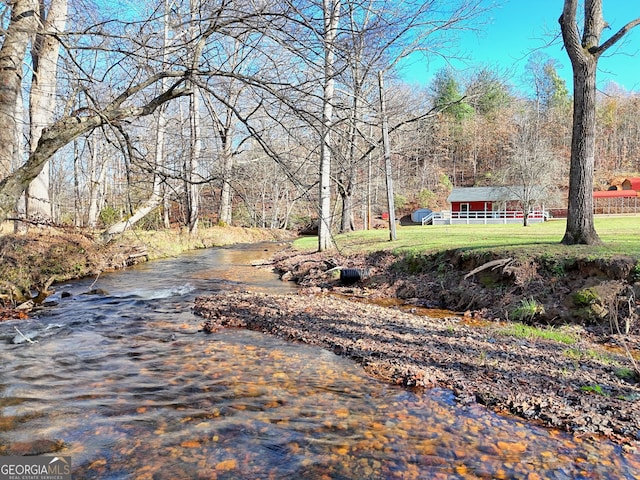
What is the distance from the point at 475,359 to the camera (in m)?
4.94

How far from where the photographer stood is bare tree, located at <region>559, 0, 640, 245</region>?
884 centimetres

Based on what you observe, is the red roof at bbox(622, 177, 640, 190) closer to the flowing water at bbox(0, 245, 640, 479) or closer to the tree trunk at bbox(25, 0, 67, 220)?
the flowing water at bbox(0, 245, 640, 479)

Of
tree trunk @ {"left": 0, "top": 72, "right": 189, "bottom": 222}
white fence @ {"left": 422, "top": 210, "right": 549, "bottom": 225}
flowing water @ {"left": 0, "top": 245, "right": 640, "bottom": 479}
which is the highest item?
tree trunk @ {"left": 0, "top": 72, "right": 189, "bottom": 222}

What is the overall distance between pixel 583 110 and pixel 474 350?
666 cm

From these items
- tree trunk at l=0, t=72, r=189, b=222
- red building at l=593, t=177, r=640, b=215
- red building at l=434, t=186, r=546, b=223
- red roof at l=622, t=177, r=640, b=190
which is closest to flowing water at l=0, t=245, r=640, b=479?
tree trunk at l=0, t=72, r=189, b=222

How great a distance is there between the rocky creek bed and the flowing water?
280 millimetres

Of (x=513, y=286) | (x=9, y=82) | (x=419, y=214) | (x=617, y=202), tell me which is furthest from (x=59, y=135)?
(x=617, y=202)

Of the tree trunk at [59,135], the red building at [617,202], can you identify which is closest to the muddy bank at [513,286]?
the tree trunk at [59,135]

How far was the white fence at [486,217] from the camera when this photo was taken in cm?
3888

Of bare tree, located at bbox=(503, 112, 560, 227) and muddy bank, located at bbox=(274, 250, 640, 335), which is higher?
bare tree, located at bbox=(503, 112, 560, 227)

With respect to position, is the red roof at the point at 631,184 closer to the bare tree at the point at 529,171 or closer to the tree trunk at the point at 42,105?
the bare tree at the point at 529,171

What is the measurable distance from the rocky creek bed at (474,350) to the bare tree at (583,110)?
2.30 m

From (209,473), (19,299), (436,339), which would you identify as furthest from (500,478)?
(19,299)


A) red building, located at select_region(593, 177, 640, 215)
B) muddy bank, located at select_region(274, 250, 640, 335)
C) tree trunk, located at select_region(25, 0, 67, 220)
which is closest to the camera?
muddy bank, located at select_region(274, 250, 640, 335)
